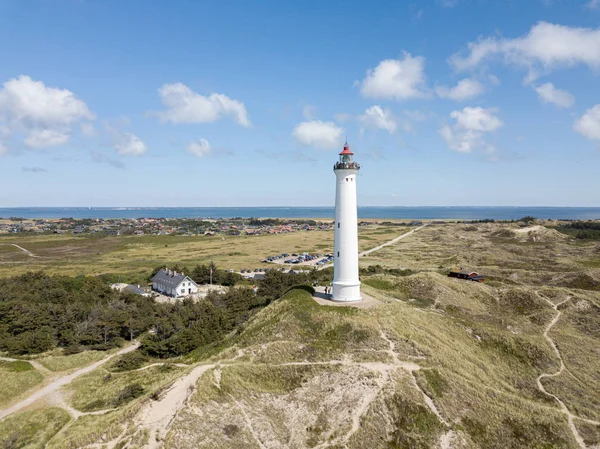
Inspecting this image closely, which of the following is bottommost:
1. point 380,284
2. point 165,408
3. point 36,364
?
point 36,364

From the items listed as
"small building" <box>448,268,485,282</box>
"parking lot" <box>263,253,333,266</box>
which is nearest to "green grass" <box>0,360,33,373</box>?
"small building" <box>448,268,485,282</box>

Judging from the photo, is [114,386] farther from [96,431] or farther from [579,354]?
[579,354]

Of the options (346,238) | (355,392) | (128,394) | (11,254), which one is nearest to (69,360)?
(128,394)

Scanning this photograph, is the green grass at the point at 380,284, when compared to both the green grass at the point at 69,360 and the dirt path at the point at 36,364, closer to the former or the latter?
the green grass at the point at 69,360

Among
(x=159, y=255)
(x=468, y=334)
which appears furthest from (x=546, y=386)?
(x=159, y=255)

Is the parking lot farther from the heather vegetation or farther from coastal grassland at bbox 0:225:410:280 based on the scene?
the heather vegetation
